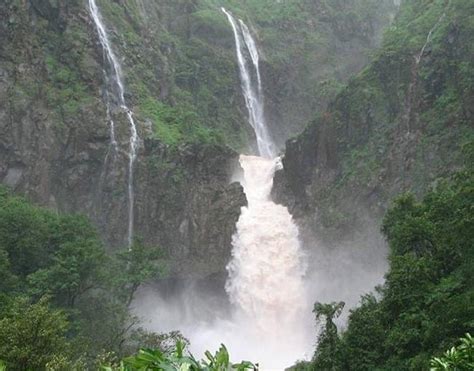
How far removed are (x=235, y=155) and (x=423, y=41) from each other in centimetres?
1693

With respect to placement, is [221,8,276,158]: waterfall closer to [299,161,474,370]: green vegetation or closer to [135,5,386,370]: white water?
[135,5,386,370]: white water

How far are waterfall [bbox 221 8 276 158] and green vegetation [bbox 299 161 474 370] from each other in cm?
3411

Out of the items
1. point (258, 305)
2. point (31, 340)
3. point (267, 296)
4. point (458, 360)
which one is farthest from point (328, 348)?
point (267, 296)

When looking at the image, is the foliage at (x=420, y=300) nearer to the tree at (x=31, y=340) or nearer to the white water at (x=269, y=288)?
the tree at (x=31, y=340)

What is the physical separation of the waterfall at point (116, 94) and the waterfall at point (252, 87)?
15.7m

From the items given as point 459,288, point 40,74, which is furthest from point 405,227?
point 40,74

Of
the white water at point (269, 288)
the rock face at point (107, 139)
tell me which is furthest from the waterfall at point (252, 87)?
the white water at point (269, 288)

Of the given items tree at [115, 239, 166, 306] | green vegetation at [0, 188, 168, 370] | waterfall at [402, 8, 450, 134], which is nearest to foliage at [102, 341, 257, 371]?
green vegetation at [0, 188, 168, 370]

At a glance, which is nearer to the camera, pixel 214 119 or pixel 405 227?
pixel 405 227

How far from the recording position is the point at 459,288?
15.9 metres

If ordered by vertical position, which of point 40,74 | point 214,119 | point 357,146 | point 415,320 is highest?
point 214,119

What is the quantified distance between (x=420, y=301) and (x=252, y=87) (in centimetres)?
4312

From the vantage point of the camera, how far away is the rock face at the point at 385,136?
32.1m

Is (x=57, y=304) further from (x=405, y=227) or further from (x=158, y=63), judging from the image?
(x=158, y=63)
